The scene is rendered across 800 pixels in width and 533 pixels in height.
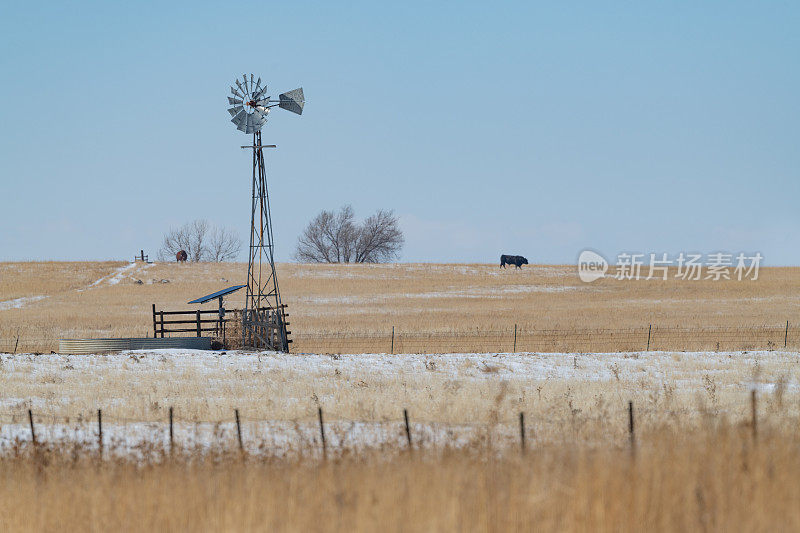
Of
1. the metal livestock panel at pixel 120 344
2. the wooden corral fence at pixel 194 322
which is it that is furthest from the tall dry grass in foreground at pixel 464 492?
the wooden corral fence at pixel 194 322

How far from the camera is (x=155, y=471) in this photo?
9086 millimetres

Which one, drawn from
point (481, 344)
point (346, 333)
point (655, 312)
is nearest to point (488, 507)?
point (481, 344)

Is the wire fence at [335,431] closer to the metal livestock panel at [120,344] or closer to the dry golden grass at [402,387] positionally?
the dry golden grass at [402,387]

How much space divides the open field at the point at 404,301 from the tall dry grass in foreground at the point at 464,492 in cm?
2458

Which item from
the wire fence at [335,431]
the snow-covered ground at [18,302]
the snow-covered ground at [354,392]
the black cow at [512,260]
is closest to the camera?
the wire fence at [335,431]

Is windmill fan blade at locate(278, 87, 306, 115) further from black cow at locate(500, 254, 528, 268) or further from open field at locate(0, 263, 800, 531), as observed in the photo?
black cow at locate(500, 254, 528, 268)

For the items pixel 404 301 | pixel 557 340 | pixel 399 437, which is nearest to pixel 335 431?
pixel 399 437

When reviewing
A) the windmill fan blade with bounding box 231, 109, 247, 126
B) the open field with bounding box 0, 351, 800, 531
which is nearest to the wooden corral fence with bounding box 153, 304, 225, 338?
the windmill fan blade with bounding box 231, 109, 247, 126

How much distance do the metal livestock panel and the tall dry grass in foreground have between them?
21014 mm

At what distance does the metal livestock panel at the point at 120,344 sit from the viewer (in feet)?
95.9

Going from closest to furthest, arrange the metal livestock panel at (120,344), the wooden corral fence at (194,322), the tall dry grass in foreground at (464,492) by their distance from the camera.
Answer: the tall dry grass in foreground at (464,492), the metal livestock panel at (120,344), the wooden corral fence at (194,322)

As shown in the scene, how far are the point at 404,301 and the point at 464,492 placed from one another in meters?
52.4

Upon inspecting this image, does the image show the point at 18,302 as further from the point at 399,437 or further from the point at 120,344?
the point at 399,437

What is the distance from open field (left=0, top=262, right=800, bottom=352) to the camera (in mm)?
39469
